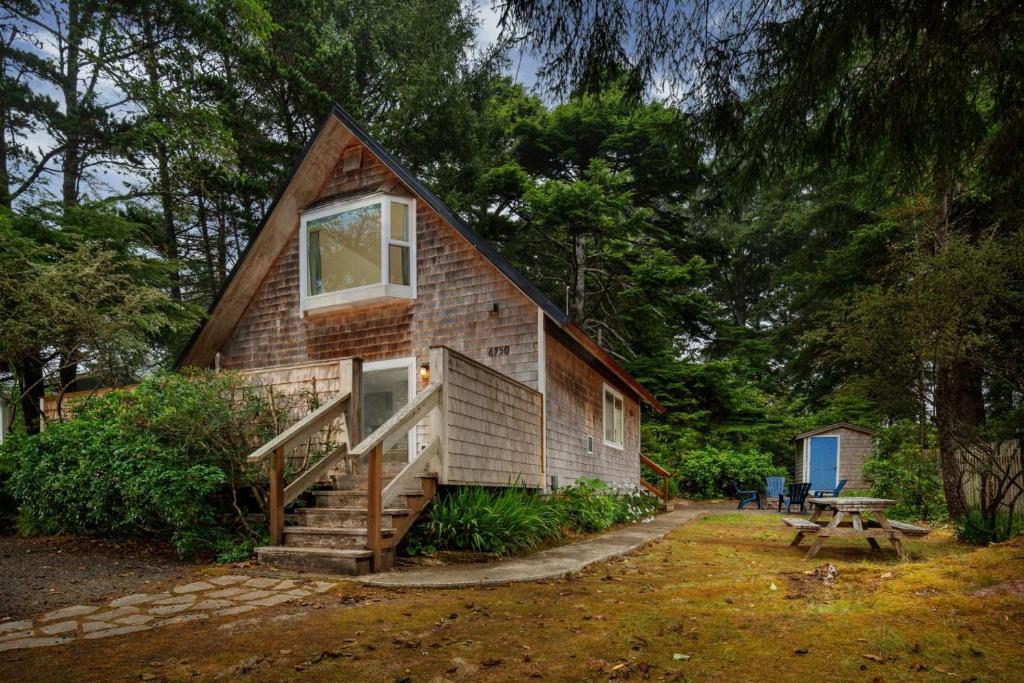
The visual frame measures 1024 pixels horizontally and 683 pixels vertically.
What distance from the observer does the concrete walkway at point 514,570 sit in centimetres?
531

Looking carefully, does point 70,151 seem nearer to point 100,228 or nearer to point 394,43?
point 100,228

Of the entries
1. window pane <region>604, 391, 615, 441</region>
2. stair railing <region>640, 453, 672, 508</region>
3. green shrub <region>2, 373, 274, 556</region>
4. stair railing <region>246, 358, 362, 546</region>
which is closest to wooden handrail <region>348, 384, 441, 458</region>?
stair railing <region>246, 358, 362, 546</region>

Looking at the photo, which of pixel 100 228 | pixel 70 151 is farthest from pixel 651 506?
pixel 70 151

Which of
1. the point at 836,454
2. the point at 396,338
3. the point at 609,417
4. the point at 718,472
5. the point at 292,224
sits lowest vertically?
the point at 718,472

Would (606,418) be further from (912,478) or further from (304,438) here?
(304,438)

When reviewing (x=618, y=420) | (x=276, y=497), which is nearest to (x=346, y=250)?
(x=276, y=497)

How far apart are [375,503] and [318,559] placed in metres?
0.71

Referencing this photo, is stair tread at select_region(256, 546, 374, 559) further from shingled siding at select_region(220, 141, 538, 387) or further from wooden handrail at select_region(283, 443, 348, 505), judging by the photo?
shingled siding at select_region(220, 141, 538, 387)

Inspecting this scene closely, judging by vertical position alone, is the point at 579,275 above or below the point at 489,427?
above

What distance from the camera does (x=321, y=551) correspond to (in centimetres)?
577

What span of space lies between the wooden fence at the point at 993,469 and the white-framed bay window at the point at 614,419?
22.0ft

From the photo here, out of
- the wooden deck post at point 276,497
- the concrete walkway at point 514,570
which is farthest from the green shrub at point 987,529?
the wooden deck post at point 276,497

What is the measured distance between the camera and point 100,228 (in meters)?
11.6

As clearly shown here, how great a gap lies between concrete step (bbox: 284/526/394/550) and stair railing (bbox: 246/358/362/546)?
0.48 ft
